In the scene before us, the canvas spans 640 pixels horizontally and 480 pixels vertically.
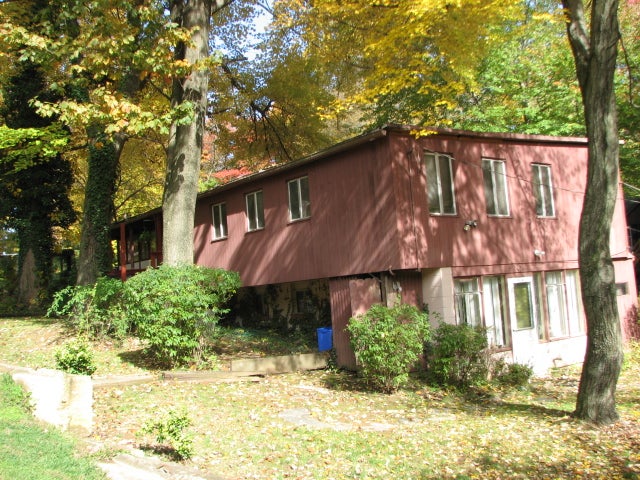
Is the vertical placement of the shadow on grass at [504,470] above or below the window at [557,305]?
below

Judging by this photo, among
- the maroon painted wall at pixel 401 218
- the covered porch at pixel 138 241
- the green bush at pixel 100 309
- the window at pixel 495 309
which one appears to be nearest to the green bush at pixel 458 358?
the maroon painted wall at pixel 401 218

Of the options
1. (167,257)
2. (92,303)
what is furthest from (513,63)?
(92,303)

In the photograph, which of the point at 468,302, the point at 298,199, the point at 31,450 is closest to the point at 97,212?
the point at 298,199

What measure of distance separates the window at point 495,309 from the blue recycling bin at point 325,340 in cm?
412

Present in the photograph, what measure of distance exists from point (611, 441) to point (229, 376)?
23.1 feet

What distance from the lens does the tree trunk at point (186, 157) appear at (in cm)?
1323

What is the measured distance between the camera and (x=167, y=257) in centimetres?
1313

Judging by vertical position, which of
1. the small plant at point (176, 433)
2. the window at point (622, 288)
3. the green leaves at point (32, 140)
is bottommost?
the small plant at point (176, 433)

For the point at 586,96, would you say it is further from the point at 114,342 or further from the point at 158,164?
the point at 158,164

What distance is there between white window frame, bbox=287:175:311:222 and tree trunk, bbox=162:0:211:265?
318cm

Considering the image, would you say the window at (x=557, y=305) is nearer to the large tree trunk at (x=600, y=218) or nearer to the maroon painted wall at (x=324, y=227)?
the maroon painted wall at (x=324, y=227)

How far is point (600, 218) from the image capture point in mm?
9430

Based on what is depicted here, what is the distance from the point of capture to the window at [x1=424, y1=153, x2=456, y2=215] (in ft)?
45.0

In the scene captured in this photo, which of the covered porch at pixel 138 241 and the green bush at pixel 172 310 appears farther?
the covered porch at pixel 138 241
